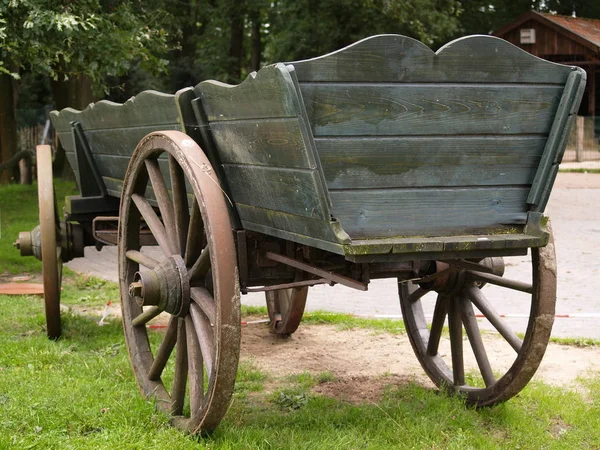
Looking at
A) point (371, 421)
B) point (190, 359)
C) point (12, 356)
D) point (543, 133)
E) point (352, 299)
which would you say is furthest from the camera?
point (352, 299)

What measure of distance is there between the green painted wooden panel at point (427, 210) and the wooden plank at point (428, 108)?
225 mm

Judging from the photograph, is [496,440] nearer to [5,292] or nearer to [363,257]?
[363,257]

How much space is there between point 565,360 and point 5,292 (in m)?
4.67

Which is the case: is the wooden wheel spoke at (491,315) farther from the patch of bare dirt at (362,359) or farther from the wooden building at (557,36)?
the wooden building at (557,36)

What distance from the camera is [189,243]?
3.68 meters

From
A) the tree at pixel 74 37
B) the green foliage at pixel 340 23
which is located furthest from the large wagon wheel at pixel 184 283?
the green foliage at pixel 340 23

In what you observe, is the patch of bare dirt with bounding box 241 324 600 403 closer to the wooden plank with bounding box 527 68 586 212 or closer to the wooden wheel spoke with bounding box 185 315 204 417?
the wooden wheel spoke with bounding box 185 315 204 417

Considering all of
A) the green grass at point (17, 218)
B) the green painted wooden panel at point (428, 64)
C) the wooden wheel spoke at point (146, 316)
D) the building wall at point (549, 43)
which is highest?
the building wall at point (549, 43)

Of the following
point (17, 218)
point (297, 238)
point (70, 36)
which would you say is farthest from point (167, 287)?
point (17, 218)

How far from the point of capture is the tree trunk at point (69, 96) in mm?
14148

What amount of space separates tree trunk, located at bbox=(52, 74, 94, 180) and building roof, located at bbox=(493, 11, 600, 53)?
12.9m

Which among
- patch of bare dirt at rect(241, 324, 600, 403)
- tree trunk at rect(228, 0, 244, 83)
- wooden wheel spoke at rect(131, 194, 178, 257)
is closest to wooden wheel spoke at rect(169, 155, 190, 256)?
wooden wheel spoke at rect(131, 194, 178, 257)

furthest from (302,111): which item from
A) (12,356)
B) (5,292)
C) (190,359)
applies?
(5,292)

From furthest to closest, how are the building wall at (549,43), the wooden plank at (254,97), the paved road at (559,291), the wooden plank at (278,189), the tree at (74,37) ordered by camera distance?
1. the building wall at (549,43)
2. the tree at (74,37)
3. the paved road at (559,291)
4. the wooden plank at (278,189)
5. the wooden plank at (254,97)
